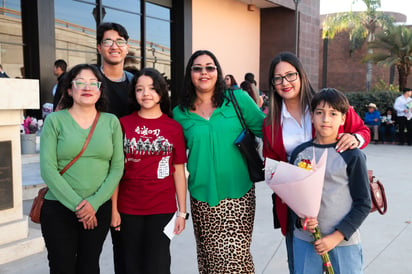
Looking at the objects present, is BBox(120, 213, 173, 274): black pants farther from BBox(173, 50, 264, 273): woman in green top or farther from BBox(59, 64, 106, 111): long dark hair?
BBox(59, 64, 106, 111): long dark hair

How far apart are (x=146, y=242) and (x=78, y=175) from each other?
0.64 metres

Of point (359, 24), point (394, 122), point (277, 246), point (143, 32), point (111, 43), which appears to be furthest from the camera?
point (359, 24)

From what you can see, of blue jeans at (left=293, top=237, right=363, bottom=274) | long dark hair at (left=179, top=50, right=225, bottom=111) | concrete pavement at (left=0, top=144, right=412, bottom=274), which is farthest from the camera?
concrete pavement at (left=0, top=144, right=412, bottom=274)

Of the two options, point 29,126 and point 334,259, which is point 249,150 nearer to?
point 334,259

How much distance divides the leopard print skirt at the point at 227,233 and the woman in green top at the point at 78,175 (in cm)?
68

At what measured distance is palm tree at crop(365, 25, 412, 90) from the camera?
72.0ft

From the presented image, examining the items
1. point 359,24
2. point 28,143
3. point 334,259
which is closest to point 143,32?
point 28,143

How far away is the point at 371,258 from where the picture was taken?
3924 mm

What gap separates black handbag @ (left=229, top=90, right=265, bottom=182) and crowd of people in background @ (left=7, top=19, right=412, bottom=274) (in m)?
0.04

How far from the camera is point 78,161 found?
7.77 ft

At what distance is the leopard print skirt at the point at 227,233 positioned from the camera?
2.73m

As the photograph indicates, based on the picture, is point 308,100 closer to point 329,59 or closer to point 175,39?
point 175,39

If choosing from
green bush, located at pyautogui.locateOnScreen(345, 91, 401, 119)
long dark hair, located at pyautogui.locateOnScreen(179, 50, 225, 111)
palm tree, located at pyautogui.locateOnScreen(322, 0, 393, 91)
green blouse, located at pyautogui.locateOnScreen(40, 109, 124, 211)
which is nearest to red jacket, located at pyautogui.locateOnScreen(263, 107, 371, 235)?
long dark hair, located at pyautogui.locateOnScreen(179, 50, 225, 111)

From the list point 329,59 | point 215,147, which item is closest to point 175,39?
point 215,147
